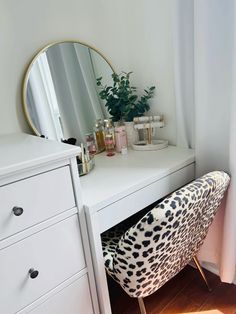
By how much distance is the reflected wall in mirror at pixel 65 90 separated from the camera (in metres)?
1.42

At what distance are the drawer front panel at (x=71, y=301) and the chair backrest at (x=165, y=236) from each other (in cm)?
15

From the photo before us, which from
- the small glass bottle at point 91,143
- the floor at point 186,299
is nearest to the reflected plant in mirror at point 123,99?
the small glass bottle at point 91,143

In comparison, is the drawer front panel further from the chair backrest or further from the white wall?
the white wall

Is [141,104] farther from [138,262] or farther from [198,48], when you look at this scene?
[138,262]

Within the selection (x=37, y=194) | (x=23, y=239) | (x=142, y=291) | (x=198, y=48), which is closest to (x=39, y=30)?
(x=198, y=48)

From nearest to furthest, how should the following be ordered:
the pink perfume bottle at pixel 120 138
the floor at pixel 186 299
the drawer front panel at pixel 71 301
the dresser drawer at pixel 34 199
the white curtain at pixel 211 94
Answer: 1. the dresser drawer at pixel 34 199
2. the drawer front panel at pixel 71 301
3. the white curtain at pixel 211 94
4. the floor at pixel 186 299
5. the pink perfume bottle at pixel 120 138

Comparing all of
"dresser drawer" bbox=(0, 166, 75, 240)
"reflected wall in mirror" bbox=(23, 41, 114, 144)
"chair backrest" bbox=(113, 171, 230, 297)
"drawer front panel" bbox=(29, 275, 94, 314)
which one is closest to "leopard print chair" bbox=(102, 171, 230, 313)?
"chair backrest" bbox=(113, 171, 230, 297)

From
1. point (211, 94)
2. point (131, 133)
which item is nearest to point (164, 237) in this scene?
point (211, 94)

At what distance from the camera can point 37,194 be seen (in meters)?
0.96

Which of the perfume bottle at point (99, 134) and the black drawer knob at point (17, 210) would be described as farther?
the perfume bottle at point (99, 134)

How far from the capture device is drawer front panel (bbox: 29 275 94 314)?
3.52 feet

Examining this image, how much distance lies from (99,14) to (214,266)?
5.24 feet

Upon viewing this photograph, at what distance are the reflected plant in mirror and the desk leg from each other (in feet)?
2.40

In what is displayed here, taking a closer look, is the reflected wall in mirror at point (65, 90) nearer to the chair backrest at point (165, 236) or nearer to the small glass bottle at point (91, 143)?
the small glass bottle at point (91, 143)
